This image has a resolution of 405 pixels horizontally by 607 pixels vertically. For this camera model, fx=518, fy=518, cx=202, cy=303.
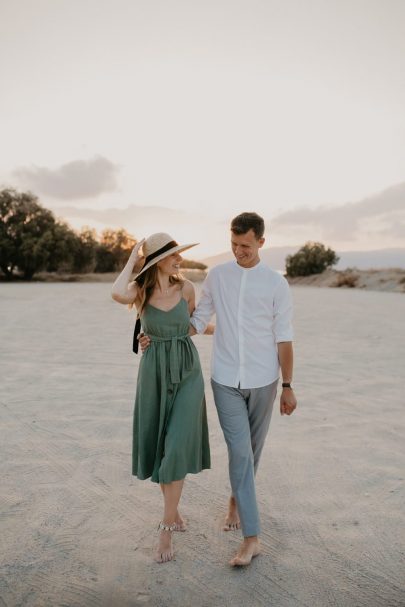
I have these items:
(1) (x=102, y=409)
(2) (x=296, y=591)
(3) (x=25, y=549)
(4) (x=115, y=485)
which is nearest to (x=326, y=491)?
(2) (x=296, y=591)

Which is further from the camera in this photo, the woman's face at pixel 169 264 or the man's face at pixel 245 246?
the woman's face at pixel 169 264

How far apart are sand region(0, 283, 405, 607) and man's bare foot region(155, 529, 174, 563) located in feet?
0.15

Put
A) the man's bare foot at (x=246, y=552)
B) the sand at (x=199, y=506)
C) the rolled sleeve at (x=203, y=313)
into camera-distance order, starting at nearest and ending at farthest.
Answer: the sand at (x=199, y=506) → the man's bare foot at (x=246, y=552) → the rolled sleeve at (x=203, y=313)

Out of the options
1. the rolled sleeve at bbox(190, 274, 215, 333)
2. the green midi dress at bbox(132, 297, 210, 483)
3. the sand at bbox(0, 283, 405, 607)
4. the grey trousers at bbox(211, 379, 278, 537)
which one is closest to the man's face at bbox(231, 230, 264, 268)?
the rolled sleeve at bbox(190, 274, 215, 333)

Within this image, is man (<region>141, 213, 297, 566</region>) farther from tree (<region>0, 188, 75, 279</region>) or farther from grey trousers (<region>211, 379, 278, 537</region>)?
tree (<region>0, 188, 75, 279</region>)

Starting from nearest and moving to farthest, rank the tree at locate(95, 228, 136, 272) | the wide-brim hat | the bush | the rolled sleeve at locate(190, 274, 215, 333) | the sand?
the sand → the wide-brim hat → the rolled sleeve at locate(190, 274, 215, 333) → the bush → the tree at locate(95, 228, 136, 272)

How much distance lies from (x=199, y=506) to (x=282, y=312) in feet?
5.24

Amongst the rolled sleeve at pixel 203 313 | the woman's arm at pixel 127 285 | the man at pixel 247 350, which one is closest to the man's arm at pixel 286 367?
the man at pixel 247 350

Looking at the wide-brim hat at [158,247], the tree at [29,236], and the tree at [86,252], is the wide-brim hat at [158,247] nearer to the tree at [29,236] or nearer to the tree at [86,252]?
the tree at [29,236]

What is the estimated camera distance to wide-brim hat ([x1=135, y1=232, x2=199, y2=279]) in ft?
10.4

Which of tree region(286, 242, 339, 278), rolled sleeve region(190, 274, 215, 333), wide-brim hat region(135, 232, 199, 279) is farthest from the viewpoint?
tree region(286, 242, 339, 278)

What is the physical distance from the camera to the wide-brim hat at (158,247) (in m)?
3.17

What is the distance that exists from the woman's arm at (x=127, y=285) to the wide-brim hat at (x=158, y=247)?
61 mm

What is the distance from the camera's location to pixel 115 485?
3.94 meters
